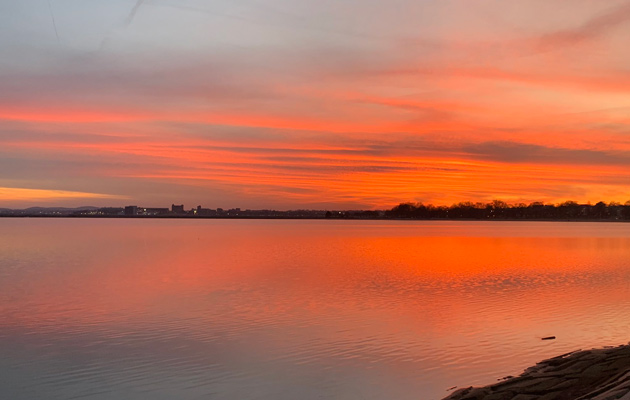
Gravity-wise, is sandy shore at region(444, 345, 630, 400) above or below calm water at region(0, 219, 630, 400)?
above

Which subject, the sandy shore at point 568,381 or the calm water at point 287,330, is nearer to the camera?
the sandy shore at point 568,381

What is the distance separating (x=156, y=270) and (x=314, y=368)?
1106 inches

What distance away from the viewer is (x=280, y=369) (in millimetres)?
14445

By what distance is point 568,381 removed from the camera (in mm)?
11398

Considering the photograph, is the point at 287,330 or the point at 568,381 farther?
the point at 287,330

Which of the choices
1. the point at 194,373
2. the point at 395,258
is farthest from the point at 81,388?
the point at 395,258

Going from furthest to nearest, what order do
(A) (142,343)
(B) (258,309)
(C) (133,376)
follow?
(B) (258,309) < (A) (142,343) < (C) (133,376)

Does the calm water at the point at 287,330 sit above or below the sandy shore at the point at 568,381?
below

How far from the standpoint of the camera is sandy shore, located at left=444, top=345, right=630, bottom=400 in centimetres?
1057

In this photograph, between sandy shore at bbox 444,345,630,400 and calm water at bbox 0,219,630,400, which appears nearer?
sandy shore at bbox 444,345,630,400

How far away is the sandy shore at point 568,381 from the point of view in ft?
34.7

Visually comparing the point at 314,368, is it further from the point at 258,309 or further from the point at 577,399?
the point at 258,309

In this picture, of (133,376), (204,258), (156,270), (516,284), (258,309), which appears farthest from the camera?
(204,258)

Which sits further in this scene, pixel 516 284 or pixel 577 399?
pixel 516 284
